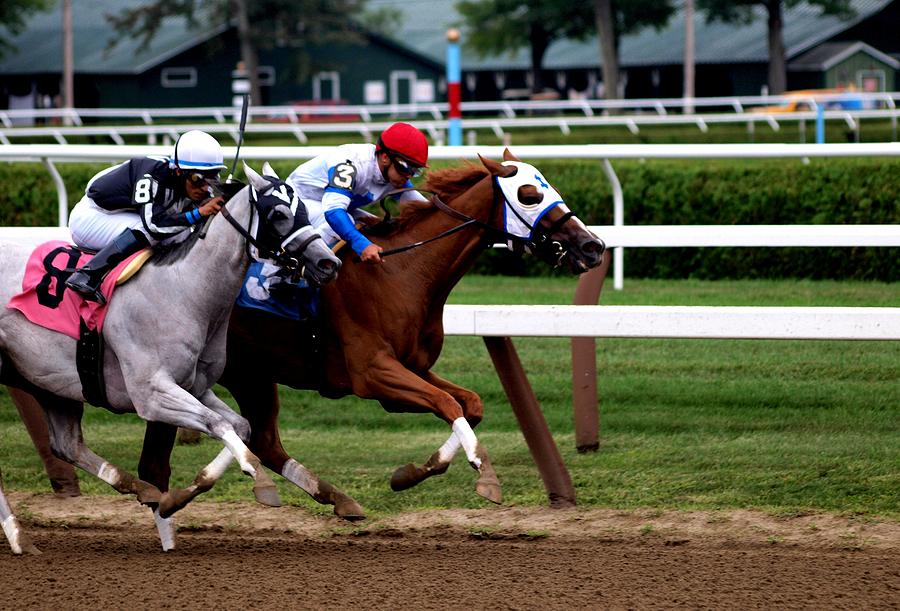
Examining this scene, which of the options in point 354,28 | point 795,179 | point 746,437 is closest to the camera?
point 746,437

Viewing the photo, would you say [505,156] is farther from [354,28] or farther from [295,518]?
[354,28]

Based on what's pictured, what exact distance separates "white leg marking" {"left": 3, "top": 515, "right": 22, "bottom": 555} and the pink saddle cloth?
71 cm

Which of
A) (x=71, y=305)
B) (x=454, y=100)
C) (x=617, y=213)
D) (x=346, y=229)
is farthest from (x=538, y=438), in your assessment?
(x=454, y=100)

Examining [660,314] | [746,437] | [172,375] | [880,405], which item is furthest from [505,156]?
[880,405]

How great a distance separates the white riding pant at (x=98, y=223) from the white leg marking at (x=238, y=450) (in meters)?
0.99

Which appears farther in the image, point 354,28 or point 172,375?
point 354,28

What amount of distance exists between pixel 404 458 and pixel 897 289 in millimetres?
3222

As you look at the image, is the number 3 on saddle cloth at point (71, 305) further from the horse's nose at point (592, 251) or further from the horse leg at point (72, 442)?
the horse's nose at point (592, 251)

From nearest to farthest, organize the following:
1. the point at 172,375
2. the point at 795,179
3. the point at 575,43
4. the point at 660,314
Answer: the point at 172,375
the point at 660,314
the point at 795,179
the point at 575,43

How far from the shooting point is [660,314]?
17.7 ft

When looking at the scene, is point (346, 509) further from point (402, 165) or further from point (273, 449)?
point (402, 165)

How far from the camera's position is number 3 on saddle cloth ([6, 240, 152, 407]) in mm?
5000

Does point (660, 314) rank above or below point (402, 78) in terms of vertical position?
above

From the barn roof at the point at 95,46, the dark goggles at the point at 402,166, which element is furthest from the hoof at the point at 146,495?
the barn roof at the point at 95,46
